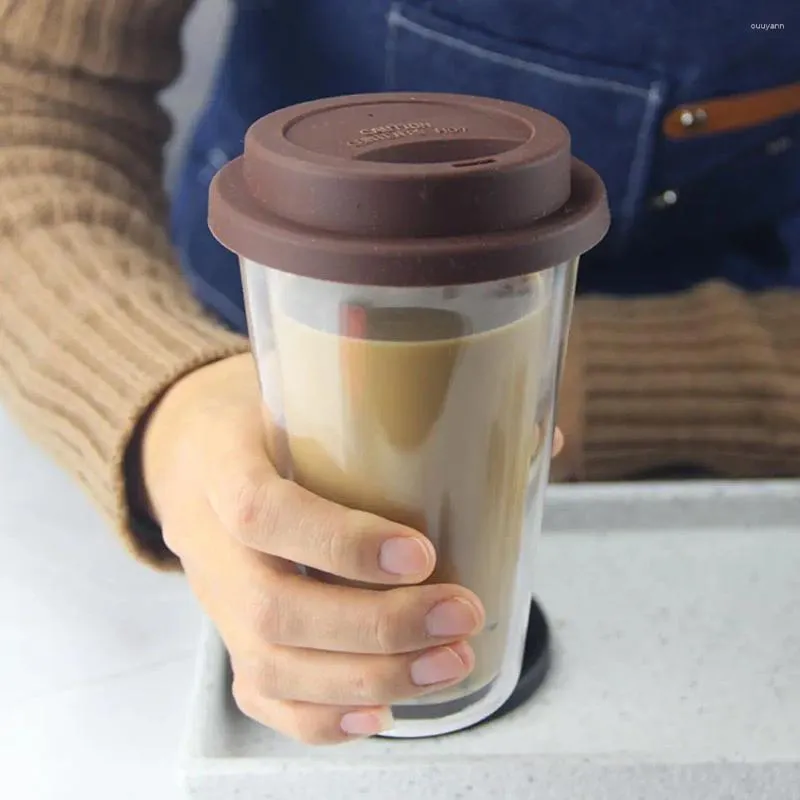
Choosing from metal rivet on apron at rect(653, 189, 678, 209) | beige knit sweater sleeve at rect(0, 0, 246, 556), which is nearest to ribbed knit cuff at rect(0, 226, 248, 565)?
beige knit sweater sleeve at rect(0, 0, 246, 556)

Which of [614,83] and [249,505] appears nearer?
[249,505]

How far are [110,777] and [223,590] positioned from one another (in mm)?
105

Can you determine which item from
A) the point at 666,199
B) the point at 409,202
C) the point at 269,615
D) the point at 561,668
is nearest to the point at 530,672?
the point at 561,668

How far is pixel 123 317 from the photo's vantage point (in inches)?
18.3

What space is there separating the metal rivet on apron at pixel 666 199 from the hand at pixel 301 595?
1.06 ft

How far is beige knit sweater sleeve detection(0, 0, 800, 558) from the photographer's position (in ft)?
1.51

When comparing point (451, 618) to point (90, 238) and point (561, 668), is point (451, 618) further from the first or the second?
point (90, 238)

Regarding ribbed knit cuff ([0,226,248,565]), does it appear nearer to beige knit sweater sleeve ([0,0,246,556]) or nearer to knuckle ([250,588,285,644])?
beige knit sweater sleeve ([0,0,246,556])

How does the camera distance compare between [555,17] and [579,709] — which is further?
[555,17]

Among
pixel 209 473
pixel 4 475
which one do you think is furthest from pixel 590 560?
pixel 4 475

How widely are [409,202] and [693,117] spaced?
38 cm

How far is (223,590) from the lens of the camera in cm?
35

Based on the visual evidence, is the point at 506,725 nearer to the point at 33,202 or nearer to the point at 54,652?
the point at 54,652

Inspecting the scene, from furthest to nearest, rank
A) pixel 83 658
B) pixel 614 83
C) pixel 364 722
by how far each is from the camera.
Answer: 1. pixel 614 83
2. pixel 83 658
3. pixel 364 722
